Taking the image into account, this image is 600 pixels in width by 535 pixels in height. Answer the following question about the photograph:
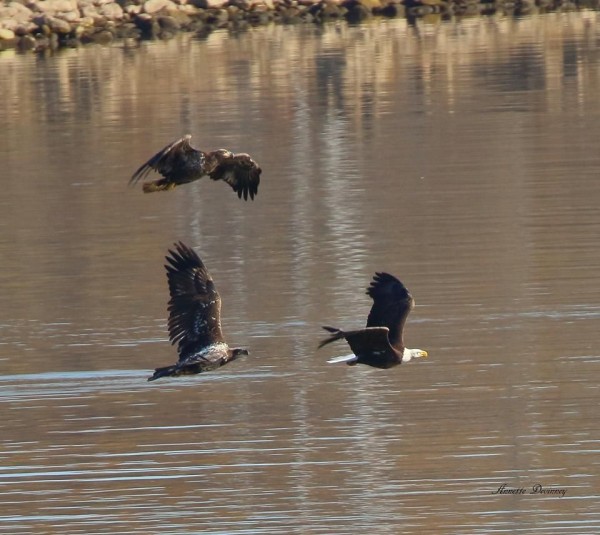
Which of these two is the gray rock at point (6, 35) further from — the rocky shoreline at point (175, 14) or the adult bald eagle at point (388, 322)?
the adult bald eagle at point (388, 322)

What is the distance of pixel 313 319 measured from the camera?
14258mm

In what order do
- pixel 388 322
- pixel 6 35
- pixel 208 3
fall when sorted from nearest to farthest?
pixel 388 322 → pixel 6 35 → pixel 208 3

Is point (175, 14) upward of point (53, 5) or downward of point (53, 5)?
downward

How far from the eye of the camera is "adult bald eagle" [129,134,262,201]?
10852 millimetres

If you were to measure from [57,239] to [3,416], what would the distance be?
237 inches

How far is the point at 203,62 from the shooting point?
3544 centimetres

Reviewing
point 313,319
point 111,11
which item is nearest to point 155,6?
point 111,11

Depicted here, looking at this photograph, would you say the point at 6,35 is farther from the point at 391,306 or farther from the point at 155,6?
the point at 391,306

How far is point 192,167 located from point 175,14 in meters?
33.0

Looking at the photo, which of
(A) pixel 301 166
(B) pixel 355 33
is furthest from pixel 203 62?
(A) pixel 301 166

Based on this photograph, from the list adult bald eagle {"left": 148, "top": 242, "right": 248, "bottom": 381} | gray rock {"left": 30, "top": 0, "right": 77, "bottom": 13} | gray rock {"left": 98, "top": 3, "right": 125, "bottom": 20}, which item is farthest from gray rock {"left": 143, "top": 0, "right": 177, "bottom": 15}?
adult bald eagle {"left": 148, "top": 242, "right": 248, "bottom": 381}

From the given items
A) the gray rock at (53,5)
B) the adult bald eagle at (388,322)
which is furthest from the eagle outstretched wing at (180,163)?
the gray rock at (53,5)

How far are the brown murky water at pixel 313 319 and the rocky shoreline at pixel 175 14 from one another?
12.4 metres

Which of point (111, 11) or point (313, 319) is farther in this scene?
point (111, 11)
